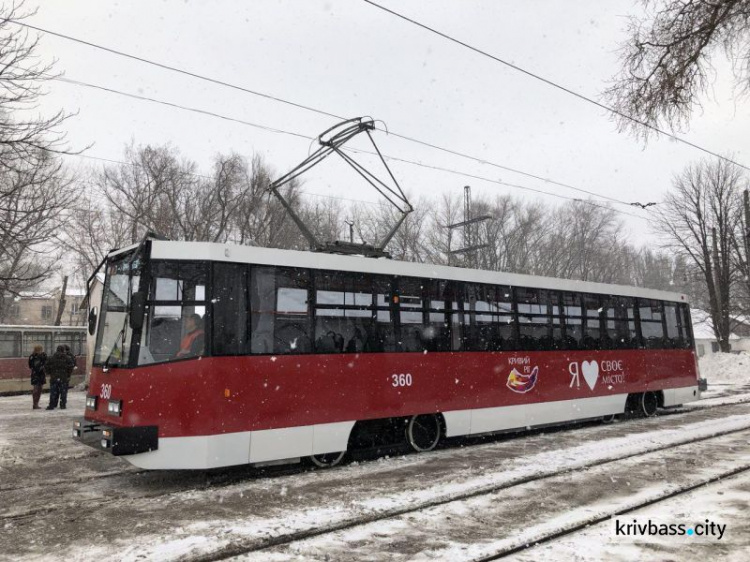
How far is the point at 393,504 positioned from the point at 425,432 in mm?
3268

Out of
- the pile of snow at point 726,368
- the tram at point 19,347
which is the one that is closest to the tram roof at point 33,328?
the tram at point 19,347

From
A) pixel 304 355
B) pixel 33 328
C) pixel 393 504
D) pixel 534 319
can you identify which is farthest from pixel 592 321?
pixel 33 328

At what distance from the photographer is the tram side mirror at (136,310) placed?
671 centimetres

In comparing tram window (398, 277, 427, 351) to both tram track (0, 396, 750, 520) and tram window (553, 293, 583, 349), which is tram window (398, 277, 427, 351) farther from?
tram window (553, 293, 583, 349)

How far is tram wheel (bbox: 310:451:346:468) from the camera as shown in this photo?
7.94 meters

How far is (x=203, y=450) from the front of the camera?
6.70 metres

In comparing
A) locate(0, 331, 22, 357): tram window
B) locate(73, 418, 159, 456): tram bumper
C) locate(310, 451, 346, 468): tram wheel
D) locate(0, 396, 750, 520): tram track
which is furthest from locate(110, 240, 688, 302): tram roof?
locate(0, 331, 22, 357): tram window

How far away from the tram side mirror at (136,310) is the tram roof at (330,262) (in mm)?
585

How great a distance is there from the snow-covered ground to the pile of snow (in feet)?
62.6

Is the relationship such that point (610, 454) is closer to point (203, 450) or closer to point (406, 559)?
point (406, 559)

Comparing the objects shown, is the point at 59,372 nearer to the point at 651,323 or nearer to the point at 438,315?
the point at 438,315

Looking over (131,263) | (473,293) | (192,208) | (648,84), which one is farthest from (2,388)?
(648,84)

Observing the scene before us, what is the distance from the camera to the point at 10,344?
72.3 feet

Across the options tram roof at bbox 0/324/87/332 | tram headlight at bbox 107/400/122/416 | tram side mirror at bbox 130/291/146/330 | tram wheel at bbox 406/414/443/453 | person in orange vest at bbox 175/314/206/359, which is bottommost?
tram wheel at bbox 406/414/443/453
